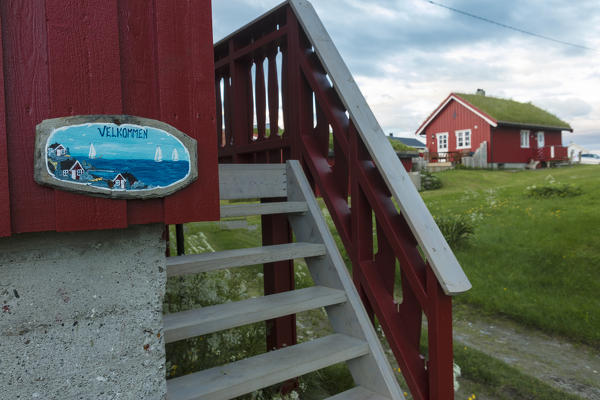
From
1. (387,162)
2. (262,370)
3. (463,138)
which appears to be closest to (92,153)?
(262,370)

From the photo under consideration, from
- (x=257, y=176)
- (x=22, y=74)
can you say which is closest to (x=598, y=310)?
(x=257, y=176)

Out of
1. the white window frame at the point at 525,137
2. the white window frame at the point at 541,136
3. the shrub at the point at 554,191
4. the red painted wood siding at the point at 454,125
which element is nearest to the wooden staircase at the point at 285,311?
the shrub at the point at 554,191

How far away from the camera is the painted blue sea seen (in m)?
1.24

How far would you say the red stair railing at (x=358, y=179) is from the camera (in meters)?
2.03

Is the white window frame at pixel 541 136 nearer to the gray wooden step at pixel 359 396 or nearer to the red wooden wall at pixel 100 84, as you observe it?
the gray wooden step at pixel 359 396

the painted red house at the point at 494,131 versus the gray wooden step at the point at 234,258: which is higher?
the painted red house at the point at 494,131

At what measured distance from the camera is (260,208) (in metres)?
2.53

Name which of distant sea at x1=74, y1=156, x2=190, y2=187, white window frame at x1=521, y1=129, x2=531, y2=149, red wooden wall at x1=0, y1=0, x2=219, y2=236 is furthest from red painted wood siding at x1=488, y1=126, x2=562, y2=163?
distant sea at x1=74, y1=156, x2=190, y2=187

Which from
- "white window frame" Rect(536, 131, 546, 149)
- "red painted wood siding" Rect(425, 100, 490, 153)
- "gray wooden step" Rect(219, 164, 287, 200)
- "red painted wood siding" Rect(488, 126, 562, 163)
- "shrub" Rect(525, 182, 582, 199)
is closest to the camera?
"gray wooden step" Rect(219, 164, 287, 200)

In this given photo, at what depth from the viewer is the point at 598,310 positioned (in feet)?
13.8

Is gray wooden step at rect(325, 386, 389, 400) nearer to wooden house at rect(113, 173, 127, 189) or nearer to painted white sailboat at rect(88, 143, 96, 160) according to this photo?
wooden house at rect(113, 173, 127, 189)

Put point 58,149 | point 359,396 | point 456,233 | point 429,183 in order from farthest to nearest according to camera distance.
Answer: point 429,183 < point 456,233 < point 359,396 < point 58,149

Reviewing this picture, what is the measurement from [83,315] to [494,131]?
80.8 ft

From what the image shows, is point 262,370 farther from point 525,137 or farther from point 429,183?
point 525,137
